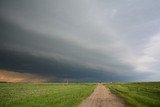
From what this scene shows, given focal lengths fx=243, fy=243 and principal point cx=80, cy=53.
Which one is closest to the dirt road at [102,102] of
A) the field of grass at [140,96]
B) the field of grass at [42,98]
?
the field of grass at [42,98]

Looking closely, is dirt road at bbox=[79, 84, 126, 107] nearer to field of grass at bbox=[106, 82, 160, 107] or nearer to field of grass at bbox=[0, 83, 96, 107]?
field of grass at bbox=[0, 83, 96, 107]

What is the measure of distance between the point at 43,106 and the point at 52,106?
1.18 m

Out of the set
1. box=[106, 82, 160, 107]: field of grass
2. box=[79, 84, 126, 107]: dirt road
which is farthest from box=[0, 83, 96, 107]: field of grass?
box=[106, 82, 160, 107]: field of grass

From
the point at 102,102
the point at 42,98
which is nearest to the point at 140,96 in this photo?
the point at 102,102

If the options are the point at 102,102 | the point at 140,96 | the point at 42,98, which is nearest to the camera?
the point at 102,102

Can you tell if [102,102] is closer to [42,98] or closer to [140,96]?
[42,98]

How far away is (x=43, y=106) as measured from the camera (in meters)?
31.6

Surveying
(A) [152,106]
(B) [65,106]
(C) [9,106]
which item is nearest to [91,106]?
(B) [65,106]

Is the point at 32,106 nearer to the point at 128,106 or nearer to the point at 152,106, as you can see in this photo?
the point at 128,106

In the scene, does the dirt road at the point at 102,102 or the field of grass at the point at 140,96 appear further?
the field of grass at the point at 140,96

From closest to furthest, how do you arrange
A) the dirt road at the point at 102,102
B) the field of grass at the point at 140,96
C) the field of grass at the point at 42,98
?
1. the dirt road at the point at 102,102
2. the field of grass at the point at 42,98
3. the field of grass at the point at 140,96

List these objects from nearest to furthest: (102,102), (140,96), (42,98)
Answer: (102,102) → (42,98) → (140,96)

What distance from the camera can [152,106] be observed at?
32469 mm

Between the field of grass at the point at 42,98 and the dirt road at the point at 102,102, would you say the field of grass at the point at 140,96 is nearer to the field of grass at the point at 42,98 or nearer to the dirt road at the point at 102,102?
the dirt road at the point at 102,102
